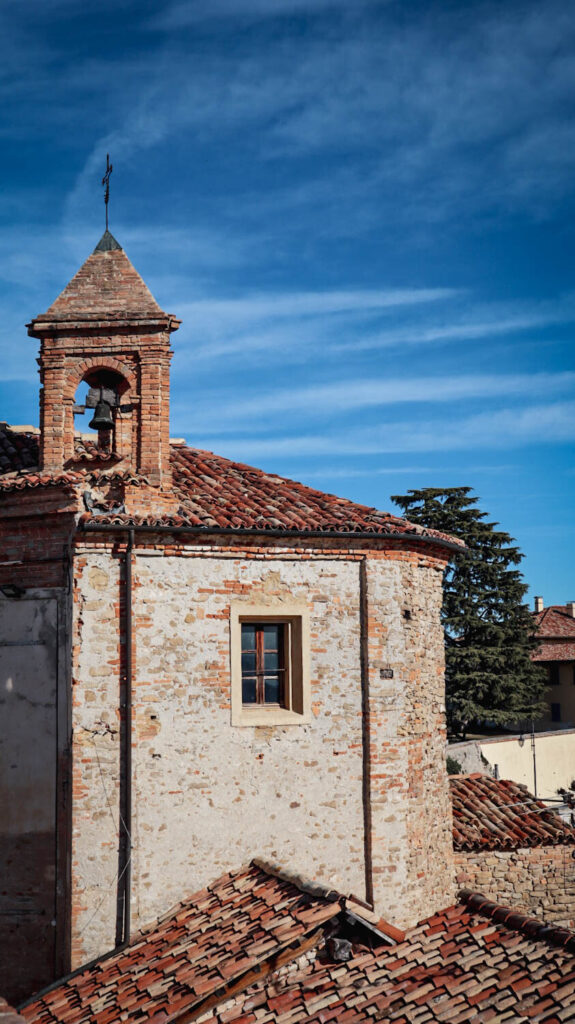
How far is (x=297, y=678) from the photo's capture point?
1162 cm

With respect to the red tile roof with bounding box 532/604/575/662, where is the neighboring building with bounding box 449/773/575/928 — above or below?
below

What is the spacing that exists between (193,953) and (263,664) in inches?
138

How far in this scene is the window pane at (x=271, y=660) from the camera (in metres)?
11.7

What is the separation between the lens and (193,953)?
9.46 meters

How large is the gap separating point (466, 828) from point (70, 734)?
6291mm

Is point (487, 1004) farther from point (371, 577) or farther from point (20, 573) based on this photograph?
point (20, 573)

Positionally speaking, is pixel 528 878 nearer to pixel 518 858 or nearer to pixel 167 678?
pixel 518 858

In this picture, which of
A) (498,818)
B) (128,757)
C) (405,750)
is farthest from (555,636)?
(128,757)

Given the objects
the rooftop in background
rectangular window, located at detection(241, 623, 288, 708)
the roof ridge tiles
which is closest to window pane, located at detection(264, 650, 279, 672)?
rectangular window, located at detection(241, 623, 288, 708)

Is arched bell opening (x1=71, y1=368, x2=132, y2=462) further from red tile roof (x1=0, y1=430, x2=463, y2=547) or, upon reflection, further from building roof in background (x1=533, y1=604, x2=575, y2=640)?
building roof in background (x1=533, y1=604, x2=575, y2=640)

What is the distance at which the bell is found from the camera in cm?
1209

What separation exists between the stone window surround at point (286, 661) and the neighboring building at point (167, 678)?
0.08 feet

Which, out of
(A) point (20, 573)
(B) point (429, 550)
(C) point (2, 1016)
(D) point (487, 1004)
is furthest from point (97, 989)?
(B) point (429, 550)

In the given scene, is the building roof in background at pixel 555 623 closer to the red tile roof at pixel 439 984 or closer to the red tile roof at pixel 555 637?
the red tile roof at pixel 555 637
